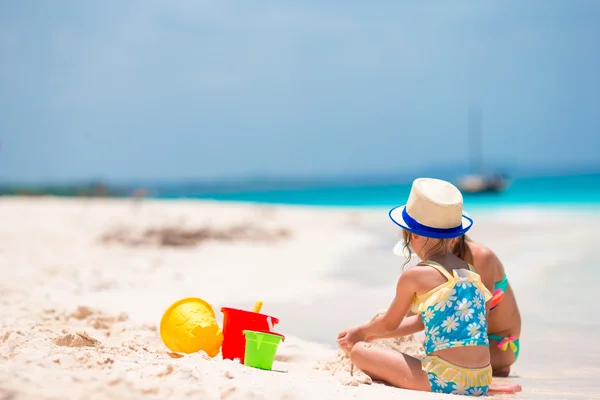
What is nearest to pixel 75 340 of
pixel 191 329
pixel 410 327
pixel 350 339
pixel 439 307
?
pixel 191 329

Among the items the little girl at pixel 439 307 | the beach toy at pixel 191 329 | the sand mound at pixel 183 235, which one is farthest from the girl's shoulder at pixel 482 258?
the sand mound at pixel 183 235

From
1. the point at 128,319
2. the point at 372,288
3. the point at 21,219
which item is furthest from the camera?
the point at 21,219

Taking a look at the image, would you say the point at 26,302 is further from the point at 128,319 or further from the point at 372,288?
the point at 372,288

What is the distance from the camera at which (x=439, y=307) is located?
288cm

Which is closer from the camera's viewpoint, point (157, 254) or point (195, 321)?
point (195, 321)

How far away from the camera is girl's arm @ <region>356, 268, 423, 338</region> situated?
292 cm

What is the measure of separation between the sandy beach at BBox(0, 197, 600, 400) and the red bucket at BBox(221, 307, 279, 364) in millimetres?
206

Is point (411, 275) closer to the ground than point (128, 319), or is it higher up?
higher up

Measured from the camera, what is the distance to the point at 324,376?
3230 millimetres

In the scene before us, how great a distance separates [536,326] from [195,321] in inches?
105

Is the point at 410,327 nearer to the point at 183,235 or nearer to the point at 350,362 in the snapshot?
the point at 350,362

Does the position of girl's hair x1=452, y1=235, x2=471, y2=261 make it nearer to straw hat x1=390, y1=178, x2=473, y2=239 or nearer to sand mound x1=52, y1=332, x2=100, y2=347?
straw hat x1=390, y1=178, x2=473, y2=239

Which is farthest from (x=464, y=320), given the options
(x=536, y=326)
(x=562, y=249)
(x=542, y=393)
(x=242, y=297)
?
(x=562, y=249)

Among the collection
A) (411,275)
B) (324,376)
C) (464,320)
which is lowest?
(324,376)
